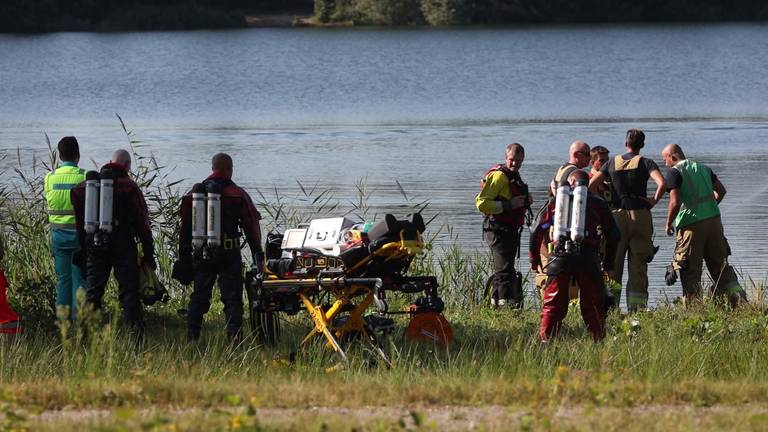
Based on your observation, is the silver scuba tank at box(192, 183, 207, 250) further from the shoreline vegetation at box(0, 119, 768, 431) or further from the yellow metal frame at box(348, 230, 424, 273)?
the yellow metal frame at box(348, 230, 424, 273)

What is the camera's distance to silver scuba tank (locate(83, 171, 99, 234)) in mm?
9766

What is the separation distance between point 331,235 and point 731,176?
49.4 ft

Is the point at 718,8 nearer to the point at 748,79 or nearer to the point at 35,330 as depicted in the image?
the point at 748,79

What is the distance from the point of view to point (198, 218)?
9.70 metres

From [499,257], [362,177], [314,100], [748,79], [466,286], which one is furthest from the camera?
[748,79]

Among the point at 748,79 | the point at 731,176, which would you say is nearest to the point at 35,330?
the point at 731,176

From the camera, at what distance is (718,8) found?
85.6 m

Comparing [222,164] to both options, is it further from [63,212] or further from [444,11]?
[444,11]

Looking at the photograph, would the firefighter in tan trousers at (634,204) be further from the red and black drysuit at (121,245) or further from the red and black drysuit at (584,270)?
the red and black drysuit at (121,245)

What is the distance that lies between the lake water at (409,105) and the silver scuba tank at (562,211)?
15.2 feet

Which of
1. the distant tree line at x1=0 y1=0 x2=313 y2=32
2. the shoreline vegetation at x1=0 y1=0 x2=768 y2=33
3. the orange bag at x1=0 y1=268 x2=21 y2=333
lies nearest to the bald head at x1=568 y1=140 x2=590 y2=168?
the orange bag at x1=0 y1=268 x2=21 y2=333

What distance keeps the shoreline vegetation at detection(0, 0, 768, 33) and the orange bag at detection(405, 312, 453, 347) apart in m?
71.5

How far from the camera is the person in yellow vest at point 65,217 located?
34.2 ft

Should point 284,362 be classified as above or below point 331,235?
below
